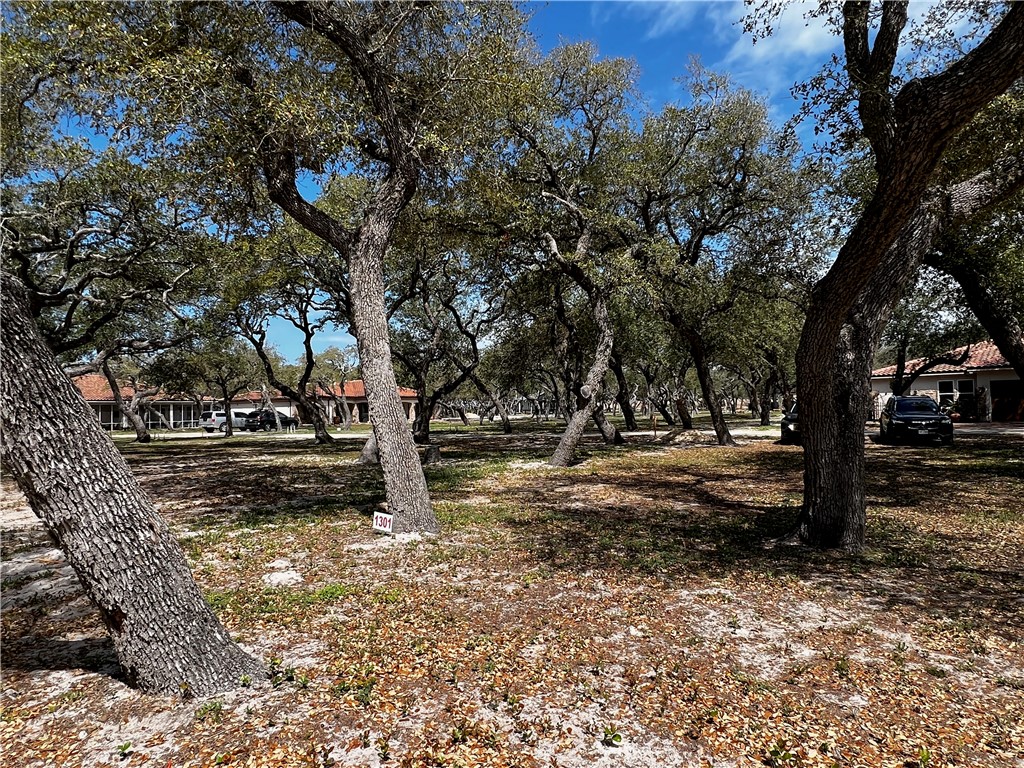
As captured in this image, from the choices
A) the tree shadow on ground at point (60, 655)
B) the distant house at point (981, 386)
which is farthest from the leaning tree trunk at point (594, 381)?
the distant house at point (981, 386)

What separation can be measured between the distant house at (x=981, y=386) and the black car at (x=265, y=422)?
47.1 metres

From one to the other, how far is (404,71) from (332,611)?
782 centimetres

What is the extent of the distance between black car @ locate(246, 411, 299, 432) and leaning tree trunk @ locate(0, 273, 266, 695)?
49984mm

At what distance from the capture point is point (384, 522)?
282 inches

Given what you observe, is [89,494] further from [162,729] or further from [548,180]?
[548,180]

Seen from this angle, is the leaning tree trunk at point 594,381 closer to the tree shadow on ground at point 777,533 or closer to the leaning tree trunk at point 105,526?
the tree shadow on ground at point 777,533

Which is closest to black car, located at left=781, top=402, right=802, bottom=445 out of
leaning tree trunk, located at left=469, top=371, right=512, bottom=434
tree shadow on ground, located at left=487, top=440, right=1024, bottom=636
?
tree shadow on ground, located at left=487, top=440, right=1024, bottom=636

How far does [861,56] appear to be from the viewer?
5789mm

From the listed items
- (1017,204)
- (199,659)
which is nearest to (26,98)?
(199,659)

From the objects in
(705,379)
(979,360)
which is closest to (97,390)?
(705,379)

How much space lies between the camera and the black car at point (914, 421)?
59.2 feet

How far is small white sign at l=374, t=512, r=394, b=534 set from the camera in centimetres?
712

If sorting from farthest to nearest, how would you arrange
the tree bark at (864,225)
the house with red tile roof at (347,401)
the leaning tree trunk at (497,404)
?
the house with red tile roof at (347,401), the leaning tree trunk at (497,404), the tree bark at (864,225)

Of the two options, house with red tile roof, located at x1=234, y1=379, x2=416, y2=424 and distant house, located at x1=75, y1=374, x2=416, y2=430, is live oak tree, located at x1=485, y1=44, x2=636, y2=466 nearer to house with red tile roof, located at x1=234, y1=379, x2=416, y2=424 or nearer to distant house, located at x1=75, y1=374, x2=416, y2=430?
distant house, located at x1=75, y1=374, x2=416, y2=430
